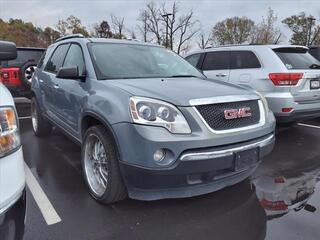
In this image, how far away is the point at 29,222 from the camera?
3.09 metres

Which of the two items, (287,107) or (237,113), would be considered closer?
(237,113)

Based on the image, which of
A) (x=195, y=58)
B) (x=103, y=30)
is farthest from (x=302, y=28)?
(x=195, y=58)

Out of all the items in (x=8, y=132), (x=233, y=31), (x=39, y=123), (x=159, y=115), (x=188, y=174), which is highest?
(x=233, y=31)

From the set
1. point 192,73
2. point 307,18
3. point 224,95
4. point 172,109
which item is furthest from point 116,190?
point 307,18

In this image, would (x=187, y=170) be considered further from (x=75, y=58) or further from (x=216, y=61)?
(x=216, y=61)

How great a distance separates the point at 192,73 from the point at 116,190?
2.04 meters

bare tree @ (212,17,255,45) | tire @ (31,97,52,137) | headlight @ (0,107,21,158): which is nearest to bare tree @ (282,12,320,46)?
bare tree @ (212,17,255,45)

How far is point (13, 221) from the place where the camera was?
1806 mm

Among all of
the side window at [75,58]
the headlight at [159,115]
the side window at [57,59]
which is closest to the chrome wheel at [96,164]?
the headlight at [159,115]

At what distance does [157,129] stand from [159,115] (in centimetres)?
14

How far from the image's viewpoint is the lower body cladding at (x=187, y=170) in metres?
2.80

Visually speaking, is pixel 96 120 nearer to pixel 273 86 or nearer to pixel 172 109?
pixel 172 109

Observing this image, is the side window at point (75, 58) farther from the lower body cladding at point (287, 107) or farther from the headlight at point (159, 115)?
the lower body cladding at point (287, 107)

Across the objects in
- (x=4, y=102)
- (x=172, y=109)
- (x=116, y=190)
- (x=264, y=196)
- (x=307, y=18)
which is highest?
(x=307, y=18)
